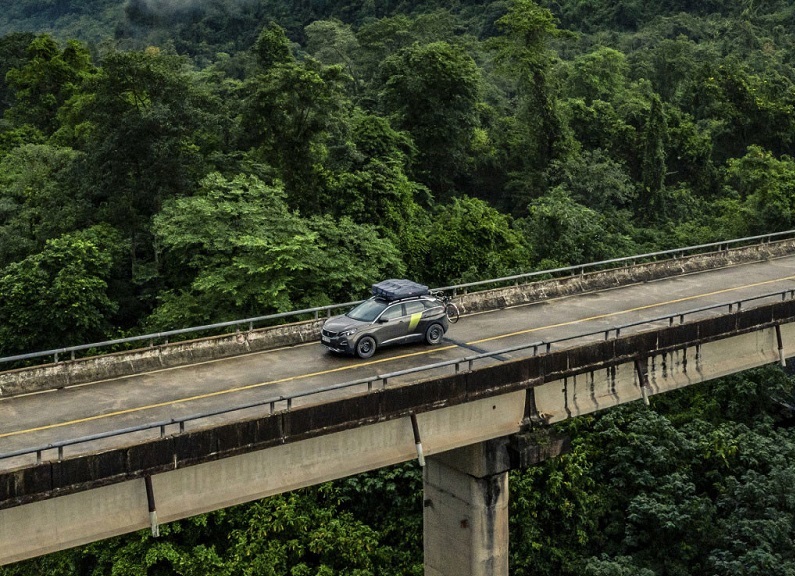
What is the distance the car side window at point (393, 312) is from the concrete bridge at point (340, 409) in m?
1.08

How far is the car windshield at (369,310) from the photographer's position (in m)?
25.6

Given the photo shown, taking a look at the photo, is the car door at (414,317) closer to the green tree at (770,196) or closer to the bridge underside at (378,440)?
the bridge underside at (378,440)

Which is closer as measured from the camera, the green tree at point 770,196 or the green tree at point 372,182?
the green tree at point 372,182

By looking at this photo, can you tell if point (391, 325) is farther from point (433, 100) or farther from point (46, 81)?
point (46, 81)

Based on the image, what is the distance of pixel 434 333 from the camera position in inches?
1054

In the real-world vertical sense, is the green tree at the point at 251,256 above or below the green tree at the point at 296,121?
below

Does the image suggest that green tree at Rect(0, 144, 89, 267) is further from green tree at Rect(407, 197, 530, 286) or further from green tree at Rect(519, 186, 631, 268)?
green tree at Rect(519, 186, 631, 268)

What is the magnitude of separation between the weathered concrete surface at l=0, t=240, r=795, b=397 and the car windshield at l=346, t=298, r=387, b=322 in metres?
2.27

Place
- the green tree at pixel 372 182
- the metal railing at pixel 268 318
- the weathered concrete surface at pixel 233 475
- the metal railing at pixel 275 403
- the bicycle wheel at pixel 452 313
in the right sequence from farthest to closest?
1. the green tree at pixel 372 182
2. the bicycle wheel at pixel 452 313
3. the metal railing at pixel 268 318
4. the weathered concrete surface at pixel 233 475
5. the metal railing at pixel 275 403

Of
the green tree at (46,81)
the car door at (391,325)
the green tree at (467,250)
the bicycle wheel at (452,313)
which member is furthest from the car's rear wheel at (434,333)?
the green tree at (46,81)

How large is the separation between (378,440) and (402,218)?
2680cm

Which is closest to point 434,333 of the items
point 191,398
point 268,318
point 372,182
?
point 268,318

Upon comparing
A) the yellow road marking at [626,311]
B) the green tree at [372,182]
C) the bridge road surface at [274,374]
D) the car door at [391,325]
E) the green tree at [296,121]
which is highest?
the green tree at [296,121]

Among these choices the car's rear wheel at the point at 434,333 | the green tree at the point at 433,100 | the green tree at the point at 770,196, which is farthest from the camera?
the green tree at the point at 433,100
